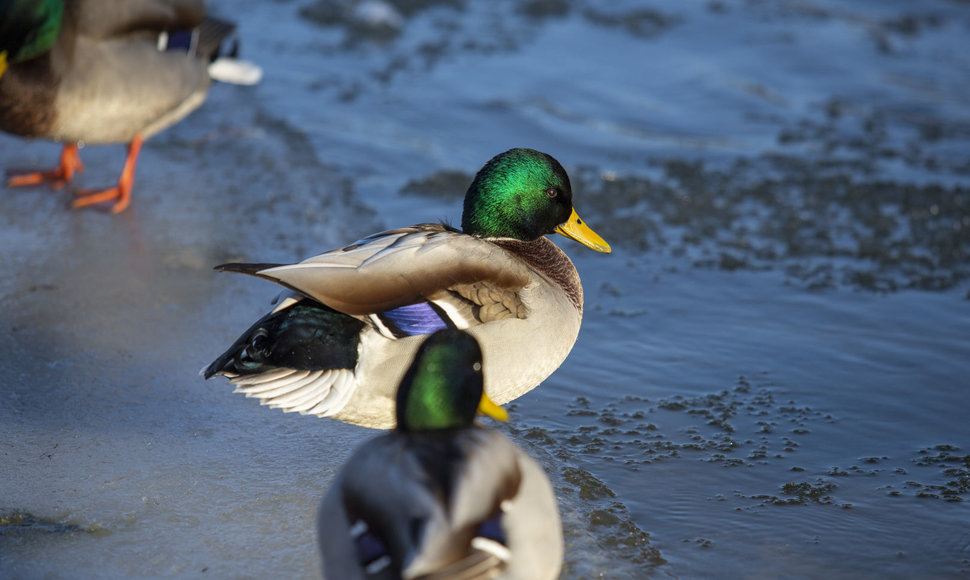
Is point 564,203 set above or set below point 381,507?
above

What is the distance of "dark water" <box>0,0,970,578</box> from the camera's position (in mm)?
2906

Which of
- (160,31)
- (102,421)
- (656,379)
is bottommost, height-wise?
(102,421)

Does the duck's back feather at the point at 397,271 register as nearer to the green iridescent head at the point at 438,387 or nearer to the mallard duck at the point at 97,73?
the green iridescent head at the point at 438,387

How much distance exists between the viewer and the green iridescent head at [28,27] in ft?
15.5

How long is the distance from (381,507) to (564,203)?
1.61 meters

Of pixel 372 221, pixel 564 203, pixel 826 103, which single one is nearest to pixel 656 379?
pixel 564 203

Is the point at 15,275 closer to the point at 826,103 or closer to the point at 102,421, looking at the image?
the point at 102,421

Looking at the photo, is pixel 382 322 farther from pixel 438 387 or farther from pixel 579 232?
pixel 579 232

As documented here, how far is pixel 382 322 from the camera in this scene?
2.86 m

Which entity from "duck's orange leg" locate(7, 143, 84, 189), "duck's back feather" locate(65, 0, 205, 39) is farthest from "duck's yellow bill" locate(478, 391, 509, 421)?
"duck's orange leg" locate(7, 143, 84, 189)

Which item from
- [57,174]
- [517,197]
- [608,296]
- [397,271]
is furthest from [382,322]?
[57,174]

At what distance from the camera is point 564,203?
343 centimetres

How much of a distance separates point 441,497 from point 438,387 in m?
0.33

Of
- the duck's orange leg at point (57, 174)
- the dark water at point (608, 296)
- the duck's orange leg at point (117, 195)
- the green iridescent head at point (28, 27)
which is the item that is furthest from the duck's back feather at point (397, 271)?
the duck's orange leg at point (57, 174)
